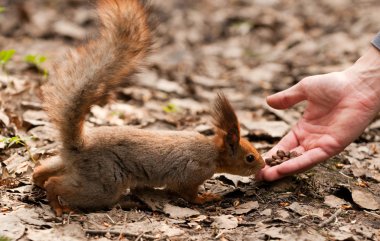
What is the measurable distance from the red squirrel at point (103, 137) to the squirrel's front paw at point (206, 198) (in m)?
0.17

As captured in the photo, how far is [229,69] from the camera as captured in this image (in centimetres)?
886

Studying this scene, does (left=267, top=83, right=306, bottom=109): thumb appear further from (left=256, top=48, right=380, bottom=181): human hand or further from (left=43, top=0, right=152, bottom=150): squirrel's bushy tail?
(left=43, top=0, right=152, bottom=150): squirrel's bushy tail

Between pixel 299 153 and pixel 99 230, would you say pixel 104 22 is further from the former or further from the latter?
pixel 299 153

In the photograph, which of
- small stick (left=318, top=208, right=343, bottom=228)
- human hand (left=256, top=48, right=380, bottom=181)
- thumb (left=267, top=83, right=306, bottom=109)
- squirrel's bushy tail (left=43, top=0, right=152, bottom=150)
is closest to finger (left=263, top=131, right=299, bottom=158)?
human hand (left=256, top=48, right=380, bottom=181)

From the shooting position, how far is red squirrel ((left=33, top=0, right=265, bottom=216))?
3.75 m

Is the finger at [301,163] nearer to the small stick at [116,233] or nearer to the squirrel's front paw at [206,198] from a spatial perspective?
the squirrel's front paw at [206,198]

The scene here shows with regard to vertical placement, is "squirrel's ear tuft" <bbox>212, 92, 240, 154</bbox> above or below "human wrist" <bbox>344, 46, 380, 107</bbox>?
below

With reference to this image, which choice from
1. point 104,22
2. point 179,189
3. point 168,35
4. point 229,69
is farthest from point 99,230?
point 168,35

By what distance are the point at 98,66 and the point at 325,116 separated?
Result: 2.02m

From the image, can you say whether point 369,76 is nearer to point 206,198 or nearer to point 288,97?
point 288,97

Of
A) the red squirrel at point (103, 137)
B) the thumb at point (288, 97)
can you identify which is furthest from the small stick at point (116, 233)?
the thumb at point (288, 97)

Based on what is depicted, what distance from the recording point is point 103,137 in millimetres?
3939

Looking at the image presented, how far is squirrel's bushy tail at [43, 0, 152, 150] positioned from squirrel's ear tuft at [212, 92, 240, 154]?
72 centimetres

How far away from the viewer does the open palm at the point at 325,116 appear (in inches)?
167
